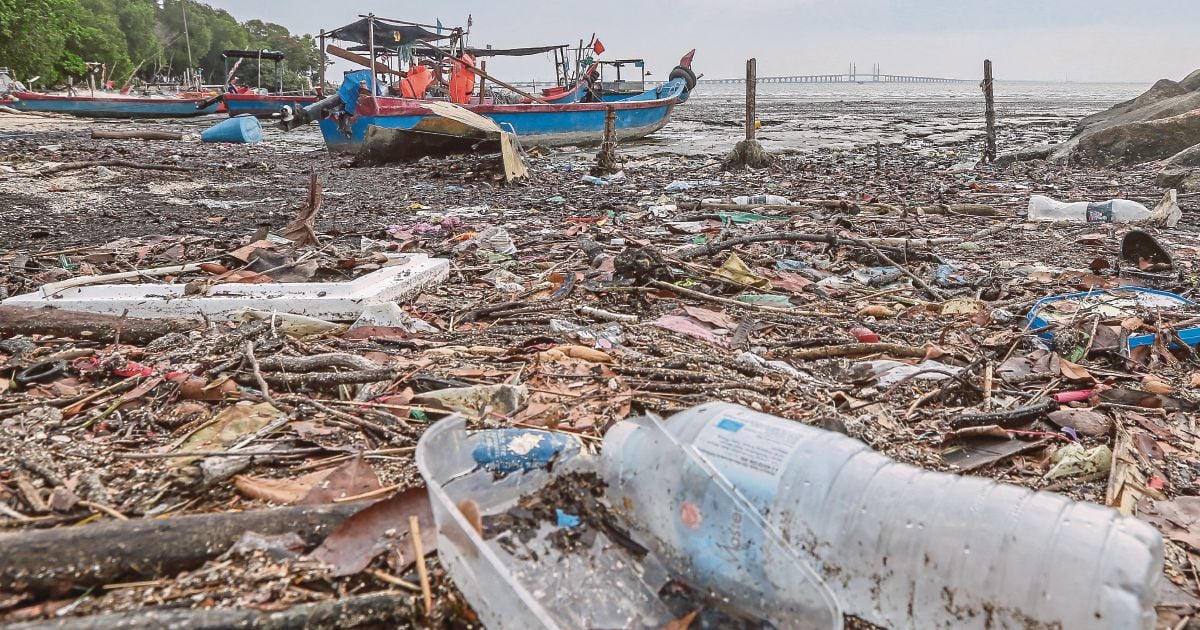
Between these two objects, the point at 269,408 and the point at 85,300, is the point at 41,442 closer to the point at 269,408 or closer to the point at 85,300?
the point at 269,408

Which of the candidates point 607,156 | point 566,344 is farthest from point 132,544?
point 607,156

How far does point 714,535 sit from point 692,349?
5.92 ft

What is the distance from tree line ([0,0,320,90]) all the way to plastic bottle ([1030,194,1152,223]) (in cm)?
3941

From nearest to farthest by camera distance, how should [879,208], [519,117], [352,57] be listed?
1. [879,208]
2. [352,57]
3. [519,117]

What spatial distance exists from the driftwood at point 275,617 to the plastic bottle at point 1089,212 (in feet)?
25.0

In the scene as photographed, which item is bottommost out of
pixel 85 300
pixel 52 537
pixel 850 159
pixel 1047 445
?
pixel 1047 445

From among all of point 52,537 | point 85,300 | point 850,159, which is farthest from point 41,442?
point 850,159

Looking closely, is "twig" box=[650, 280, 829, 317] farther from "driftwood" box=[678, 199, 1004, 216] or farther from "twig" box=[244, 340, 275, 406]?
"driftwood" box=[678, 199, 1004, 216]

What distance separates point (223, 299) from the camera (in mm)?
3455

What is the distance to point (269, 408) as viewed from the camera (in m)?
2.41

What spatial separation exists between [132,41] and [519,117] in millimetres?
58962

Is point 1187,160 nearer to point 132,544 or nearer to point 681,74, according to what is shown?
point 132,544

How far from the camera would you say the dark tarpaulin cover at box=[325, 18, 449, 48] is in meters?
17.5

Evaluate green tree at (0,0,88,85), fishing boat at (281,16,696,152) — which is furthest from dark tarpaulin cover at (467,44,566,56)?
green tree at (0,0,88,85)
